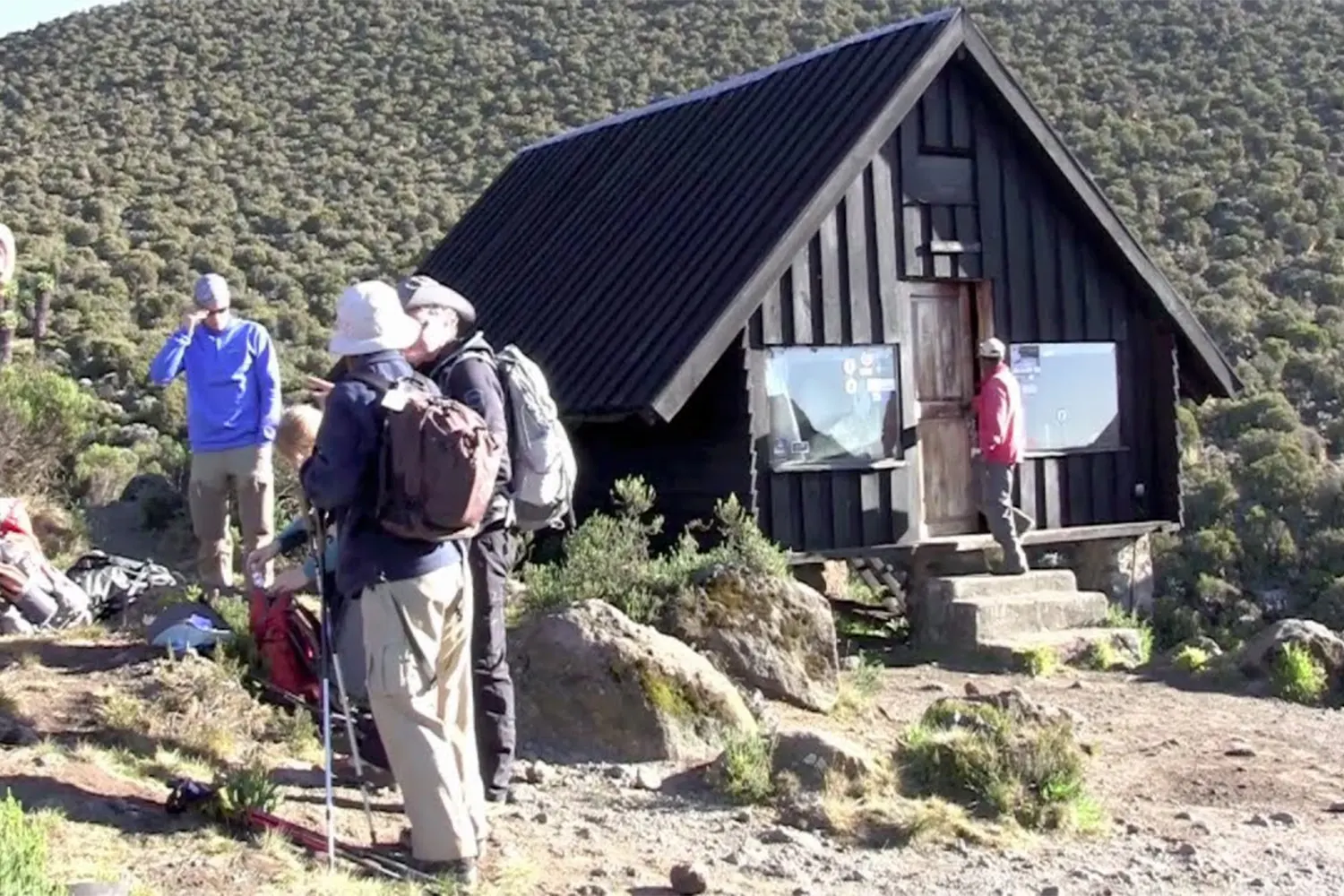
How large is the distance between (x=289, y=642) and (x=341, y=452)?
2235mm

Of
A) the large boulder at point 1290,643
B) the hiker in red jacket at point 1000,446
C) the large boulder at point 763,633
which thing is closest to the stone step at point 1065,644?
the hiker in red jacket at point 1000,446

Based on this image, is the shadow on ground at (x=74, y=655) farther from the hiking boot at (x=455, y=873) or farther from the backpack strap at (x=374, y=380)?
the backpack strap at (x=374, y=380)

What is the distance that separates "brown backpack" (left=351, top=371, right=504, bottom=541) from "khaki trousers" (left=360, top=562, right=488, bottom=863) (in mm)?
221

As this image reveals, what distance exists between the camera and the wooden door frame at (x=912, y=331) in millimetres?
13227

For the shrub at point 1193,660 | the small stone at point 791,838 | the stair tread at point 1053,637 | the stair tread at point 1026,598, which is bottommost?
the small stone at point 791,838

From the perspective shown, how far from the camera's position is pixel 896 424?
42.9ft

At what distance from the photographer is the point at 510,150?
38938mm

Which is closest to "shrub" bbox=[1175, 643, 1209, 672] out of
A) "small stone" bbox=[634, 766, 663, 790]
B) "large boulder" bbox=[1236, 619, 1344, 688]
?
"large boulder" bbox=[1236, 619, 1344, 688]

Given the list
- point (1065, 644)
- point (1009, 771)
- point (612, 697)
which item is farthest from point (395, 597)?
point (1065, 644)

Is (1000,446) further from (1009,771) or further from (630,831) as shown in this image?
(630,831)

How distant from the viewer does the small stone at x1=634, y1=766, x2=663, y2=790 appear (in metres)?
7.75

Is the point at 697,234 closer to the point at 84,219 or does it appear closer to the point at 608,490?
the point at 608,490

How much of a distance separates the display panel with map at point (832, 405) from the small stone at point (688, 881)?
6.34 meters

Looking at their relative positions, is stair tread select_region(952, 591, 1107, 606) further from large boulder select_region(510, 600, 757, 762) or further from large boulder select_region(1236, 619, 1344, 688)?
large boulder select_region(510, 600, 757, 762)
